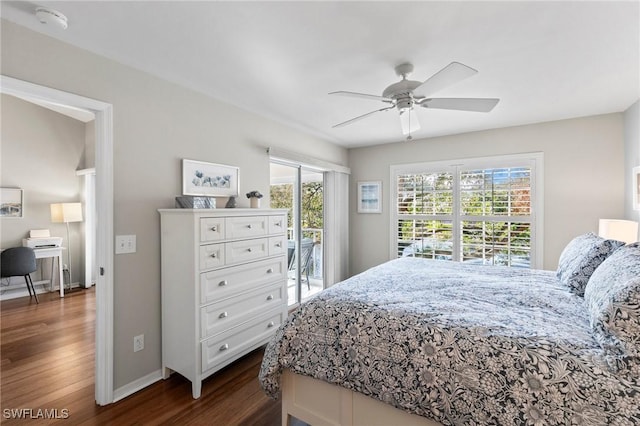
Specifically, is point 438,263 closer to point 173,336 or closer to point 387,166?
point 387,166

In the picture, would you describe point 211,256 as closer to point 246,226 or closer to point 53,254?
point 246,226

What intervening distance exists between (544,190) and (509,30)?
2.57 meters

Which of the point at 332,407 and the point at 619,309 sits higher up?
the point at 619,309

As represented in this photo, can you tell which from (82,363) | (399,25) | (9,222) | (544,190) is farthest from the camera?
(9,222)

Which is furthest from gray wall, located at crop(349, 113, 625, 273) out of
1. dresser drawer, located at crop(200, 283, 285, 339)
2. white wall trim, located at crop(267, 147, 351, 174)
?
dresser drawer, located at crop(200, 283, 285, 339)

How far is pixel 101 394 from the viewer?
1.95 m

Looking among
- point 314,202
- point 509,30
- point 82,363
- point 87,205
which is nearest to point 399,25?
point 509,30

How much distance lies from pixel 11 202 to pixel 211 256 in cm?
452

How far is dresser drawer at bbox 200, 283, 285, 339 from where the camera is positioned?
7.03ft

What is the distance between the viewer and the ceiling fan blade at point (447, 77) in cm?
161

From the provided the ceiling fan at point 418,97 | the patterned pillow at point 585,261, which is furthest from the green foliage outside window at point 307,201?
the patterned pillow at point 585,261

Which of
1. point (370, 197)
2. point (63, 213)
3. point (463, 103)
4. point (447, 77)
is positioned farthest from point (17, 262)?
point (463, 103)

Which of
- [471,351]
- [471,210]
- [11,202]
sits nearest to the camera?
[471,351]

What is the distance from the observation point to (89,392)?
209cm
